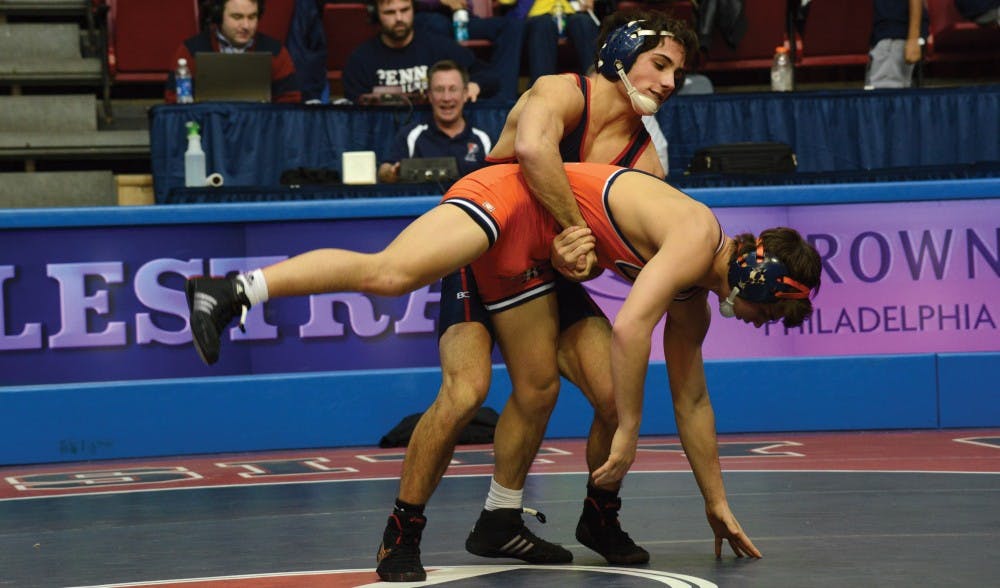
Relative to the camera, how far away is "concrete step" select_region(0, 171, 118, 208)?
1127 cm

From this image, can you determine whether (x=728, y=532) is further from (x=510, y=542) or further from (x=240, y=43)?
(x=240, y=43)

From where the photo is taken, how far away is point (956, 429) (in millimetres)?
8672

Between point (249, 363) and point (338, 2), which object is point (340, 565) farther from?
point (338, 2)

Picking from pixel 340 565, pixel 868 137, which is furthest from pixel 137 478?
pixel 868 137

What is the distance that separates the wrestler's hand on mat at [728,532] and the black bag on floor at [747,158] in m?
4.88

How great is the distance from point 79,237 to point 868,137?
17.5 feet

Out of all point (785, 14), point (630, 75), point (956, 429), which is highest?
point (785, 14)

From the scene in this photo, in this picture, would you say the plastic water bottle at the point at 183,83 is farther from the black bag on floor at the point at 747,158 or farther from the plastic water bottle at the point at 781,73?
the plastic water bottle at the point at 781,73

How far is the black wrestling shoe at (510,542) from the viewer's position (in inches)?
190

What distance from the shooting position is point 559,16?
39.3 feet

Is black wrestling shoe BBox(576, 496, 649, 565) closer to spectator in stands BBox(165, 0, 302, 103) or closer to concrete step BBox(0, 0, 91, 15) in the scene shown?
spectator in stands BBox(165, 0, 302, 103)

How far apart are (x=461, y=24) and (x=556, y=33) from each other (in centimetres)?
76

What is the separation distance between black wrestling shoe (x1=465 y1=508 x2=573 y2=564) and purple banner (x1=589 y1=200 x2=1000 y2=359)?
390 centimetres

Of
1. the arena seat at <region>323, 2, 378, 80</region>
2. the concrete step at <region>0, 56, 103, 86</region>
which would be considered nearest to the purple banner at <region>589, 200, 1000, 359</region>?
the arena seat at <region>323, 2, 378, 80</region>
